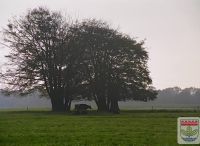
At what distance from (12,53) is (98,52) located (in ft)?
41.0

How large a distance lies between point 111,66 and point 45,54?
975 centimetres

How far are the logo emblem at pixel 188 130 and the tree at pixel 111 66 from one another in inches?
2041

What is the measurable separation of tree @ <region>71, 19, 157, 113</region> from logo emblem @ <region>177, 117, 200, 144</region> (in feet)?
170

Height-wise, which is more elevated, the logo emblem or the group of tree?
the group of tree

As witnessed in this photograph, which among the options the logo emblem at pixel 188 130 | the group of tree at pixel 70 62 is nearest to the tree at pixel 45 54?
the group of tree at pixel 70 62

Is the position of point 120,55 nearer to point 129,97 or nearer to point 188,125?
point 129,97

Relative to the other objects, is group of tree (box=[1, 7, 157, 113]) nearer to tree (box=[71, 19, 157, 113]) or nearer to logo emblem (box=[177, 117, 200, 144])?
tree (box=[71, 19, 157, 113])

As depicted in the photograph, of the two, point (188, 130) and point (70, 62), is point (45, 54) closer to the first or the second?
point (70, 62)

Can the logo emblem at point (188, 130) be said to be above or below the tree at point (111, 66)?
below

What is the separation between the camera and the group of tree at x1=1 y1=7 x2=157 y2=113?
65.2 meters

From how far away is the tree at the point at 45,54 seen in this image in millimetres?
65000

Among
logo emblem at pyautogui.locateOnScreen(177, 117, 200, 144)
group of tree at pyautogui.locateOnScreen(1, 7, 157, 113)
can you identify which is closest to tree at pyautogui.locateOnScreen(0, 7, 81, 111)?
group of tree at pyautogui.locateOnScreen(1, 7, 157, 113)

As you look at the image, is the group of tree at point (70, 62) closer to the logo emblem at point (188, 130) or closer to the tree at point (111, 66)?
the tree at point (111, 66)

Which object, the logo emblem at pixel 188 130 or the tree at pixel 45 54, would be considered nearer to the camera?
the logo emblem at pixel 188 130
